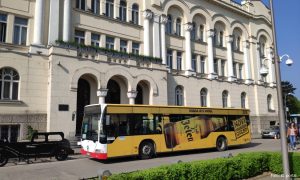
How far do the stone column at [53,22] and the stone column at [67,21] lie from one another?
0.63 m

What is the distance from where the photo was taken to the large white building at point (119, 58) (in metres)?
21.0

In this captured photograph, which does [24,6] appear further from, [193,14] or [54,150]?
[193,14]

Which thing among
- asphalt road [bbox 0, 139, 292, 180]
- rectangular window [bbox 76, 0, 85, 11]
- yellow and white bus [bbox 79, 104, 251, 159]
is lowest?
asphalt road [bbox 0, 139, 292, 180]

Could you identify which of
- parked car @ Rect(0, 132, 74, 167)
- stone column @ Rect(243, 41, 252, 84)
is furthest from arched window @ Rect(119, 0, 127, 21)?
stone column @ Rect(243, 41, 252, 84)

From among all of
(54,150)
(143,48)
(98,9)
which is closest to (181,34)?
(143,48)

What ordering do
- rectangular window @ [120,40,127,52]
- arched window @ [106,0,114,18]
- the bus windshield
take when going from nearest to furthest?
the bus windshield < arched window @ [106,0,114,18] < rectangular window @ [120,40,127,52]

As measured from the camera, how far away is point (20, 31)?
2192 cm

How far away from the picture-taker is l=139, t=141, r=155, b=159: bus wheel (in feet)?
53.7

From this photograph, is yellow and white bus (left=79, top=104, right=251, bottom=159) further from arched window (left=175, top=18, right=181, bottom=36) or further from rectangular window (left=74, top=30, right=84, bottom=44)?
arched window (left=175, top=18, right=181, bottom=36)

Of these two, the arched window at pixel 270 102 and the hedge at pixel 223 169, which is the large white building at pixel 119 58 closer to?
the arched window at pixel 270 102

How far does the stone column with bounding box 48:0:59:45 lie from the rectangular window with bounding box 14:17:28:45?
1.79m

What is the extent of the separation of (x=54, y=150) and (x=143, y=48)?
15.4 meters

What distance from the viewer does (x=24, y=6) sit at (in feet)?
72.3

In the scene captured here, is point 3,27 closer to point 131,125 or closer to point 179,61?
point 131,125
